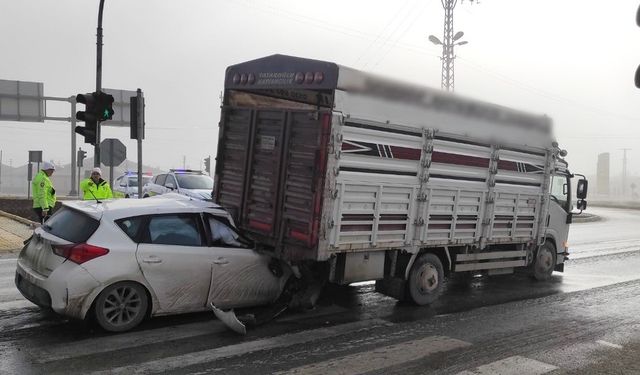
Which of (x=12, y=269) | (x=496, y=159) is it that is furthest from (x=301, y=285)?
(x=12, y=269)

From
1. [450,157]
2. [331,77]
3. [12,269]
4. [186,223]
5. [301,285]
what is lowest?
[12,269]

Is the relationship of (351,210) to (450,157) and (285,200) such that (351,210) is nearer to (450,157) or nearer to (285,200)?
(285,200)

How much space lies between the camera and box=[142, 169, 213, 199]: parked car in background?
1633cm

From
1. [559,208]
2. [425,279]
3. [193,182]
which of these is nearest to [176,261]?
[425,279]

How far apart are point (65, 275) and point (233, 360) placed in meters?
1.82

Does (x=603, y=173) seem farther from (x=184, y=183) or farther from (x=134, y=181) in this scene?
(x=184, y=183)

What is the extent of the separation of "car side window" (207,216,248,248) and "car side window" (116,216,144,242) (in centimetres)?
81

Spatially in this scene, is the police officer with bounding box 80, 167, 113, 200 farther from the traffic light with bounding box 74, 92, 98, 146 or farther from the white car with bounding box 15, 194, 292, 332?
the white car with bounding box 15, 194, 292, 332

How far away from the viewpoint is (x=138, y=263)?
219 inches

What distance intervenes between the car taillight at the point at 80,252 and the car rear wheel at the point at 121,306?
0.35 metres

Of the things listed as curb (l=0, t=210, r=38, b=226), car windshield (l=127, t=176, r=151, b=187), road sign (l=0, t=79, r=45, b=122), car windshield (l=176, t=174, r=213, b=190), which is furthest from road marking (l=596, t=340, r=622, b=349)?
road sign (l=0, t=79, r=45, b=122)

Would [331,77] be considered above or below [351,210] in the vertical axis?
above

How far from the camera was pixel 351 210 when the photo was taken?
6355 mm

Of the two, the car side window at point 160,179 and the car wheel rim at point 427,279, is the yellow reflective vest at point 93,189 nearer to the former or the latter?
the car wheel rim at point 427,279
